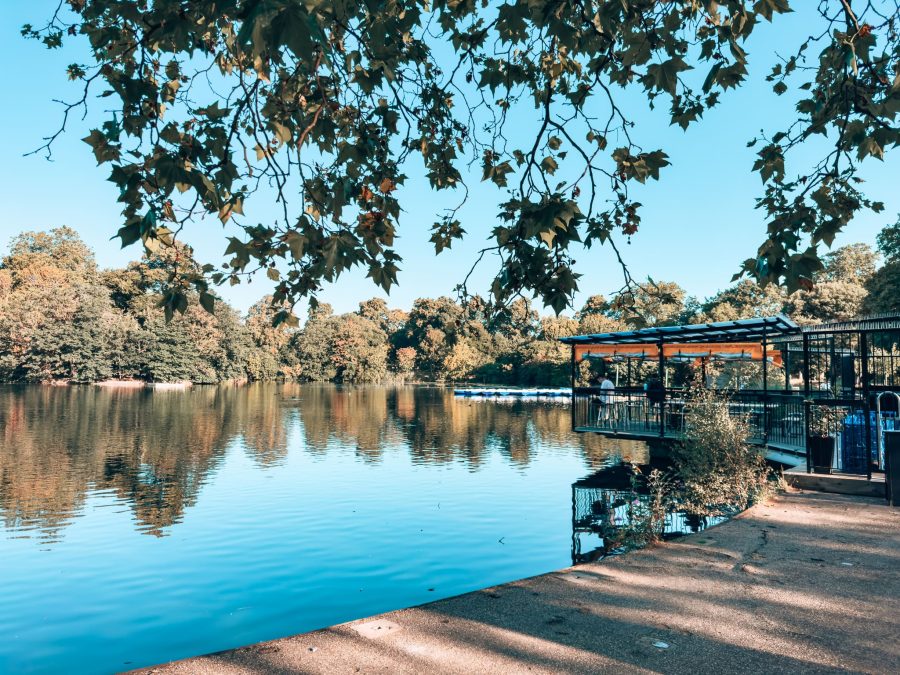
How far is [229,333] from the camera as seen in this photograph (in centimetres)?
8006

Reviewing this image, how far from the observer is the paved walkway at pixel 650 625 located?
11.9ft

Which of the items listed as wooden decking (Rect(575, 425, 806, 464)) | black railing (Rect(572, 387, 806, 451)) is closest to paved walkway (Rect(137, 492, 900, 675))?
wooden decking (Rect(575, 425, 806, 464))

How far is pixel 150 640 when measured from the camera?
26.1 feet

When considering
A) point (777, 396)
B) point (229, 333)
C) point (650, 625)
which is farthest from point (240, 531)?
point (229, 333)

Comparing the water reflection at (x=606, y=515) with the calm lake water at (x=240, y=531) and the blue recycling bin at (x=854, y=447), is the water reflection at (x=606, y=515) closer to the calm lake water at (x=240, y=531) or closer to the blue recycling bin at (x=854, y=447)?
the calm lake water at (x=240, y=531)

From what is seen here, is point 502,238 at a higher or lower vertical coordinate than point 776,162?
lower

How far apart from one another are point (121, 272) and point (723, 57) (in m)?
80.9

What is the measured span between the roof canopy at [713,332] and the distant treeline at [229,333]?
23322 mm

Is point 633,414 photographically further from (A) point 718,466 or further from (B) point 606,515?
(A) point 718,466

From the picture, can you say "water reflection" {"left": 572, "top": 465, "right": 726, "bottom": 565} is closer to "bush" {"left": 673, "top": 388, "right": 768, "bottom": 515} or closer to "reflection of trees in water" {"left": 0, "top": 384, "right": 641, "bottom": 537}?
"bush" {"left": 673, "top": 388, "right": 768, "bottom": 515}

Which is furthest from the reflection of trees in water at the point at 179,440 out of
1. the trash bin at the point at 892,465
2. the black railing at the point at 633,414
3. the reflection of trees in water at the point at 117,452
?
the trash bin at the point at 892,465

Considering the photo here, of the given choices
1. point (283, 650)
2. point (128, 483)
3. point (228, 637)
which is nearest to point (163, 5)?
point (283, 650)

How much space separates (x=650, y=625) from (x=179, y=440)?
24829 mm

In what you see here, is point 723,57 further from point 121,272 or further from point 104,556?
point 121,272
